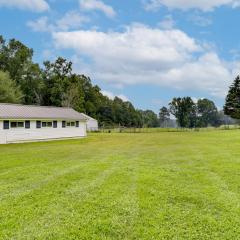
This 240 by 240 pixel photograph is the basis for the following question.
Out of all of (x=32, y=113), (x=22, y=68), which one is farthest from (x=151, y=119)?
(x=32, y=113)

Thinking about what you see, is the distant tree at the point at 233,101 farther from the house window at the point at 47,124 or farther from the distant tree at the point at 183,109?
the house window at the point at 47,124

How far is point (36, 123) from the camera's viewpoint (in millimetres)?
32719

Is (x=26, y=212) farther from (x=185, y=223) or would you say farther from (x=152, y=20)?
(x=152, y=20)

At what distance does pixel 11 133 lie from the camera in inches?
1179

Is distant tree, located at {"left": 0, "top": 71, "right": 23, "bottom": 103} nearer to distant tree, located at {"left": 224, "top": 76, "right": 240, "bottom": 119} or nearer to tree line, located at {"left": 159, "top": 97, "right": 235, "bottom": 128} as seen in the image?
distant tree, located at {"left": 224, "top": 76, "right": 240, "bottom": 119}

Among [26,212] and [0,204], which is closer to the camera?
[26,212]

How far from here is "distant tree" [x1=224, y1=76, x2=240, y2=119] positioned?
219 ft

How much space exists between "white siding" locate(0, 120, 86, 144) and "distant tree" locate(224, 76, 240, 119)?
38.8 m

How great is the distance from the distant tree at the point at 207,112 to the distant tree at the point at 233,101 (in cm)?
4555

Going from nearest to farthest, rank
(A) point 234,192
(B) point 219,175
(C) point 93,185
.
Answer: (A) point 234,192 → (C) point 93,185 → (B) point 219,175

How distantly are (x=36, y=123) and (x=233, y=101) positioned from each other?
46817 millimetres

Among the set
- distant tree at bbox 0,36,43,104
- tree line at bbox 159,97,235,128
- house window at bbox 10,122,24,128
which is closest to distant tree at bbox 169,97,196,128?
tree line at bbox 159,97,235,128

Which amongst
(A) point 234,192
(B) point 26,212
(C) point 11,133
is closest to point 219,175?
(A) point 234,192

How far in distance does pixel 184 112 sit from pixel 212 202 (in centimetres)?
8221
